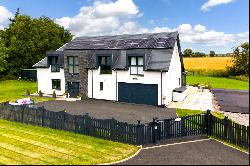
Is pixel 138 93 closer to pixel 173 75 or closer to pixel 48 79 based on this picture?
pixel 173 75

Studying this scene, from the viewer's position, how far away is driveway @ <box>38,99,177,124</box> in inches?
1127

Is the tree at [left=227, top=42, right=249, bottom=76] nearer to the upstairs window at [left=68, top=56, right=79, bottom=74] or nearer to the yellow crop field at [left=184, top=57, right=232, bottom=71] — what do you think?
the yellow crop field at [left=184, top=57, right=232, bottom=71]

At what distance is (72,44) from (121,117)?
18.7 metres

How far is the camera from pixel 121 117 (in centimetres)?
2817

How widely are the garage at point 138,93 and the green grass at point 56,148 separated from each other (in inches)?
583

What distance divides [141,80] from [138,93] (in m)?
1.53

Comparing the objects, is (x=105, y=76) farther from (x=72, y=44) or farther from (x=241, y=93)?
(x=241, y=93)

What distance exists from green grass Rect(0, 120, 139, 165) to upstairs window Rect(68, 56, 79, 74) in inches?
749

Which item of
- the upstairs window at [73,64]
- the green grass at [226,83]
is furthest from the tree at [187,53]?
the upstairs window at [73,64]

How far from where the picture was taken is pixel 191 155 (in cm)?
1609

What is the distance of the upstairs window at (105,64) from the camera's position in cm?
3849

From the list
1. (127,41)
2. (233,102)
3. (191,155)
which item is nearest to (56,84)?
(127,41)

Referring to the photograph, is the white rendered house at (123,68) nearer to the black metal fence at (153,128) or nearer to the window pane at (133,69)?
the window pane at (133,69)

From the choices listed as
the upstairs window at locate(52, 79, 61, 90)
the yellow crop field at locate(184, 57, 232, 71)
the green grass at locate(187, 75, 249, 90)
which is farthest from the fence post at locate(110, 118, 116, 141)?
the yellow crop field at locate(184, 57, 232, 71)
